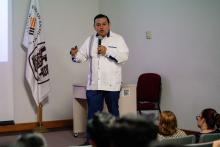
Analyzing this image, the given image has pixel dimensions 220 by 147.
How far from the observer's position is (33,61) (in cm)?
555

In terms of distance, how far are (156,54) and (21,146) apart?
467cm

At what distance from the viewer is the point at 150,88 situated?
538cm

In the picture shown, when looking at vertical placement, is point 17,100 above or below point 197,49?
below

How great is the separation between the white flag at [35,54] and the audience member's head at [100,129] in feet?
14.1

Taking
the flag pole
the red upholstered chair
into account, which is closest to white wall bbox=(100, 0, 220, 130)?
the red upholstered chair

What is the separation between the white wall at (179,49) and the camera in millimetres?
4766

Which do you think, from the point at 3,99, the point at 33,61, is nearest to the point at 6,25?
the point at 33,61

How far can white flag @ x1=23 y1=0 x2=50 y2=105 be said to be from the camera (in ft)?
18.2

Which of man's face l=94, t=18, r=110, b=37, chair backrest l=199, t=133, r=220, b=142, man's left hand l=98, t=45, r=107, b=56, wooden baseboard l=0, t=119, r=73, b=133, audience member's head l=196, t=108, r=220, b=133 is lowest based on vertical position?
wooden baseboard l=0, t=119, r=73, b=133

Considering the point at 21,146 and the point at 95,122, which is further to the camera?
the point at 95,122

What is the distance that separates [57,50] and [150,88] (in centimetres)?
177

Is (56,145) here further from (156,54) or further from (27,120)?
(156,54)

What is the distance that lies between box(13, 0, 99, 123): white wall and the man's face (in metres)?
2.00

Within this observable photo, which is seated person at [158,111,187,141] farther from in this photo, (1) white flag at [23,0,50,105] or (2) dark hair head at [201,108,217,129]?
(1) white flag at [23,0,50,105]
